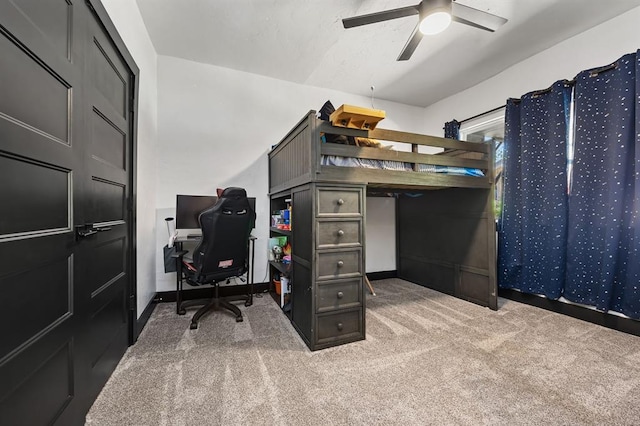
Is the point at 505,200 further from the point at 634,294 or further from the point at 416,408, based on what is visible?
the point at 416,408

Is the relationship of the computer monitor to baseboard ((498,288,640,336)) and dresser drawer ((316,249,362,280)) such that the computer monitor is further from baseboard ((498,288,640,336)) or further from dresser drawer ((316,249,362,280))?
baseboard ((498,288,640,336))

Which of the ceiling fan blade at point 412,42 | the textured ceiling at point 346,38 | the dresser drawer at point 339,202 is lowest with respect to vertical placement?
→ the dresser drawer at point 339,202

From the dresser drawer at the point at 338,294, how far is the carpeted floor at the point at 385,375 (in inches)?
12.0

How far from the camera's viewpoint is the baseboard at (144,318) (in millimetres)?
→ 1905

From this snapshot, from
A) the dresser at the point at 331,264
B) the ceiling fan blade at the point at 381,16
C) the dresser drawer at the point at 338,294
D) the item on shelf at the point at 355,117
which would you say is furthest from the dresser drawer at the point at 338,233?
the ceiling fan blade at the point at 381,16

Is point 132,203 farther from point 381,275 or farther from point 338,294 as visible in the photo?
point 381,275

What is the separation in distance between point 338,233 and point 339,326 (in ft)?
2.34

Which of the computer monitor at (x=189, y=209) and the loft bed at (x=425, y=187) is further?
the computer monitor at (x=189, y=209)

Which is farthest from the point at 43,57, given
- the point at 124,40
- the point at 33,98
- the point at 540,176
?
the point at 540,176

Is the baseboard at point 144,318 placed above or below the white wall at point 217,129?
below

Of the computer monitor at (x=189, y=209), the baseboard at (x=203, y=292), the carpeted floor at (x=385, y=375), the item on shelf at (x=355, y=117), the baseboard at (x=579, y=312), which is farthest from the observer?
the baseboard at (x=203, y=292)

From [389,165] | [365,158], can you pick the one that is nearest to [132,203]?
[365,158]

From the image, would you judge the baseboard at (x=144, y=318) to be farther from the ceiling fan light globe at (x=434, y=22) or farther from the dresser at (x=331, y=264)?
the ceiling fan light globe at (x=434, y=22)

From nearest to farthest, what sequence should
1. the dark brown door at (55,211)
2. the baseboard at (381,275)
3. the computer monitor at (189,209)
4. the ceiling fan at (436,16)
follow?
the dark brown door at (55,211)
the ceiling fan at (436,16)
the computer monitor at (189,209)
the baseboard at (381,275)
